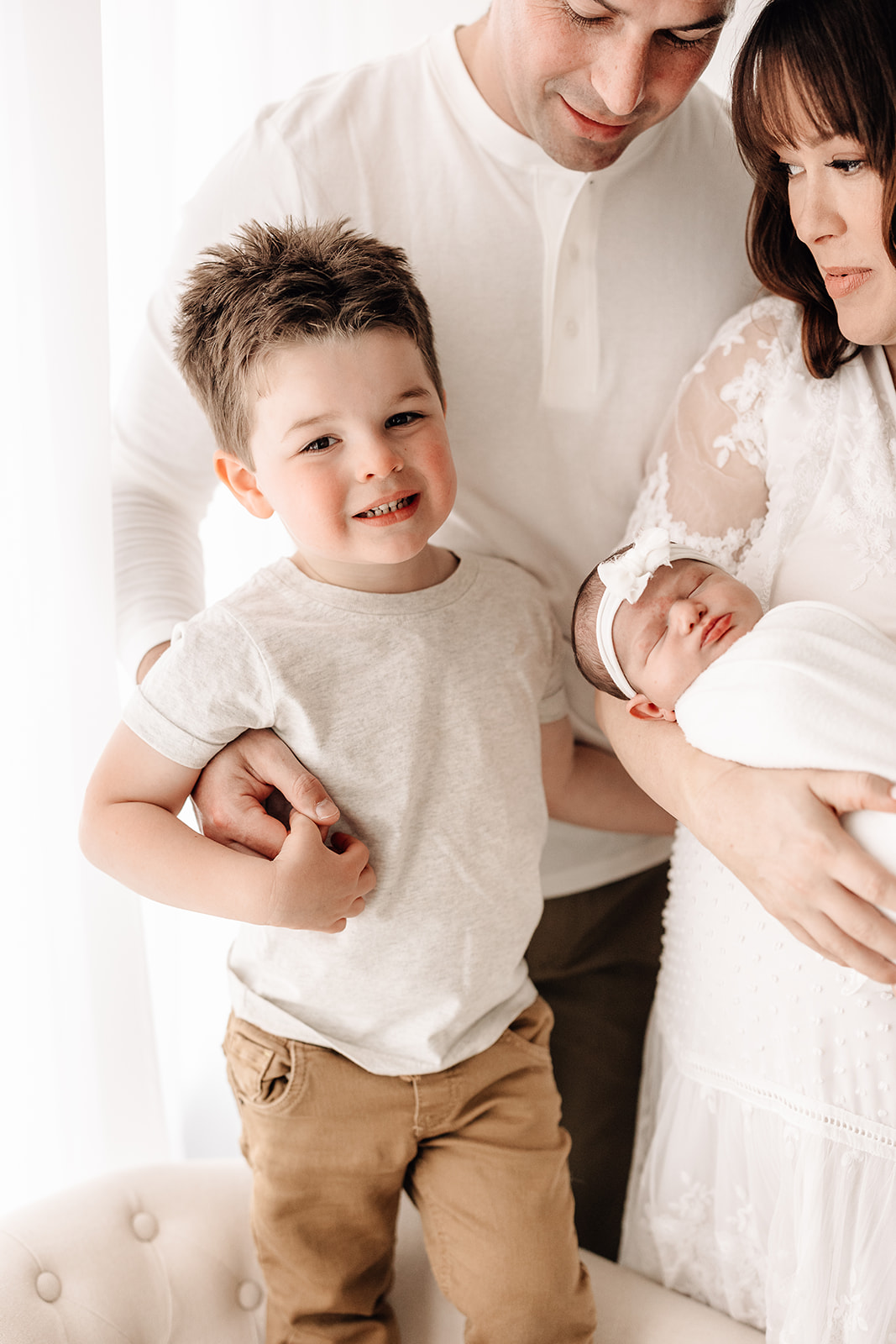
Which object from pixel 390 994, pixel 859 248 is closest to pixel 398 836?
pixel 390 994

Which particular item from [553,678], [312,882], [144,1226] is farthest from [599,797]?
[144,1226]

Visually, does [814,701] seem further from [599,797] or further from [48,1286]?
[48,1286]

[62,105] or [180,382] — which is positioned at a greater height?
[62,105]

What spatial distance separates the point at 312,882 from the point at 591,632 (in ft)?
1.57

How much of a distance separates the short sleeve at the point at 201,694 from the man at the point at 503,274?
0.84ft

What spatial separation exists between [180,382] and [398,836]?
724 millimetres

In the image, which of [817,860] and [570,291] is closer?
[817,860]

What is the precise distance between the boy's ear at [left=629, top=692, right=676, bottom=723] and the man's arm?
129mm

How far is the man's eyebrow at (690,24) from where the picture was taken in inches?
48.1

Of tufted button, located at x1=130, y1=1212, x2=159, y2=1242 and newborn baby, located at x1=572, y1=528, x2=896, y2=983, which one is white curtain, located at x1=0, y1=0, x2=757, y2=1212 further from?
newborn baby, located at x1=572, y1=528, x2=896, y2=983

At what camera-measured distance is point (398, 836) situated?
1.35 m

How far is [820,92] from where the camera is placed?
4.05 feet

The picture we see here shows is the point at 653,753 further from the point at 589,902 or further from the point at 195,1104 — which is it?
the point at 195,1104

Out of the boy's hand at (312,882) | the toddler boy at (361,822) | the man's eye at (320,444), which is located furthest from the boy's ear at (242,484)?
the boy's hand at (312,882)
